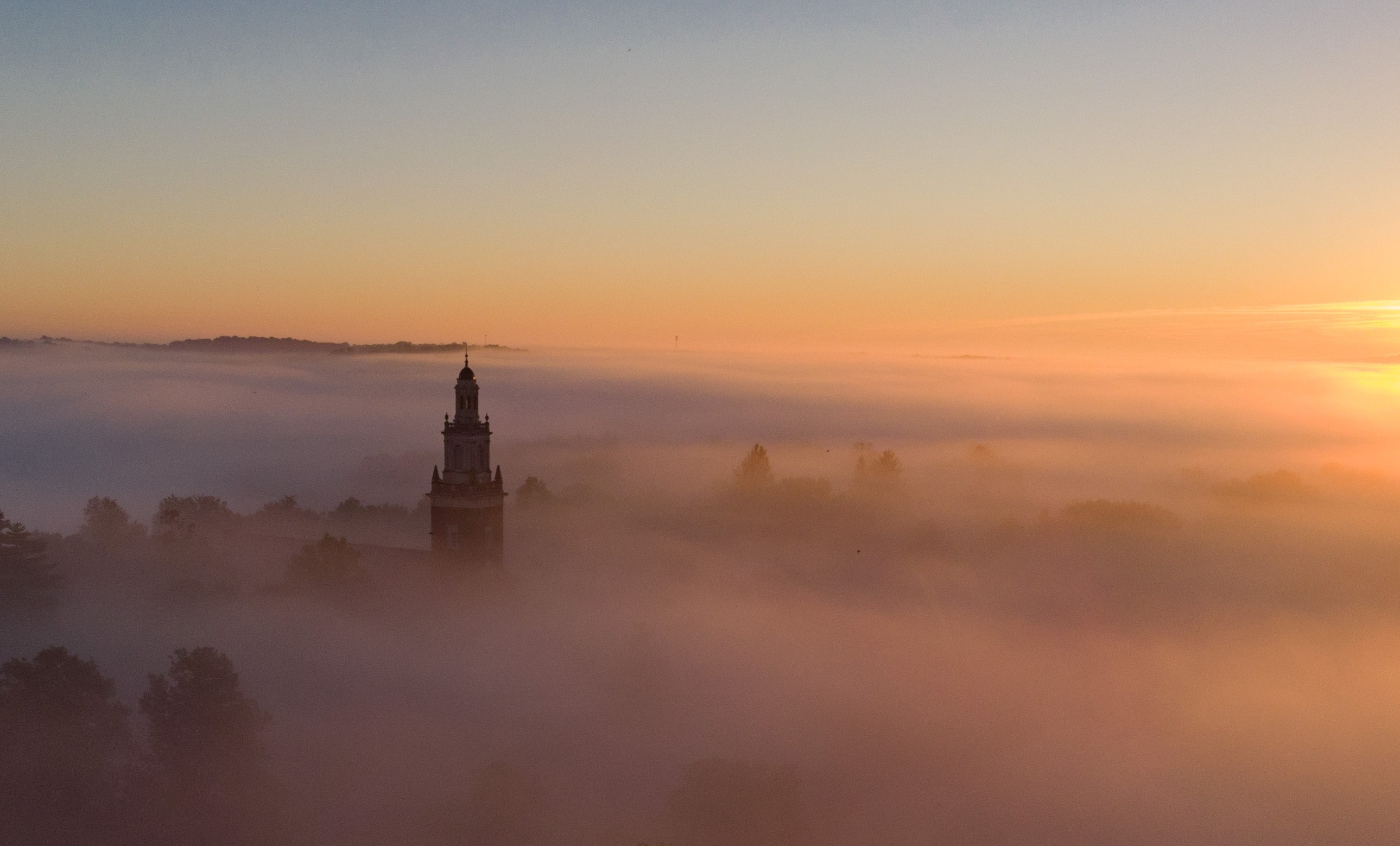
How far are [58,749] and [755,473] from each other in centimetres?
10558

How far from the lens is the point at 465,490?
60188 mm

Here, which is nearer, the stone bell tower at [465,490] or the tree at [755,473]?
the stone bell tower at [465,490]

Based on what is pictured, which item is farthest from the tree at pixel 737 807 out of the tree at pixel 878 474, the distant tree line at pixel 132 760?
the tree at pixel 878 474

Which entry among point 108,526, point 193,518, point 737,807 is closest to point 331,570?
point 737,807

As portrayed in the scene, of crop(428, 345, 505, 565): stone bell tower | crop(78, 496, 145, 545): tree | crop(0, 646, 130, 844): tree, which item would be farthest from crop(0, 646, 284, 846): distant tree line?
crop(78, 496, 145, 545): tree

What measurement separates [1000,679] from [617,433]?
405ft

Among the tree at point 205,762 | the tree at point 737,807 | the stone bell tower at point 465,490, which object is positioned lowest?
the tree at point 737,807

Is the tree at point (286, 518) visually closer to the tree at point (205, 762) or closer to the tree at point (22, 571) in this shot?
the tree at point (22, 571)

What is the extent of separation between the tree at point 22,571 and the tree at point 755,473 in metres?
88.0

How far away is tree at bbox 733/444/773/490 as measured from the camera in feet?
466

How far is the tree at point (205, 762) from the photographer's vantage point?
4222cm

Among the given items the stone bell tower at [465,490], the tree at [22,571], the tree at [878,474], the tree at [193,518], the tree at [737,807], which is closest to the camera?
the tree at [737,807]

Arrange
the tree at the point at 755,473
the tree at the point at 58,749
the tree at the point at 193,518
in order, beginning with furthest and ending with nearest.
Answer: the tree at the point at 755,473
the tree at the point at 193,518
the tree at the point at 58,749

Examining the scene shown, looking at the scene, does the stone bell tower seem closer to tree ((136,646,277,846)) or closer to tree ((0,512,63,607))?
tree ((136,646,277,846))
